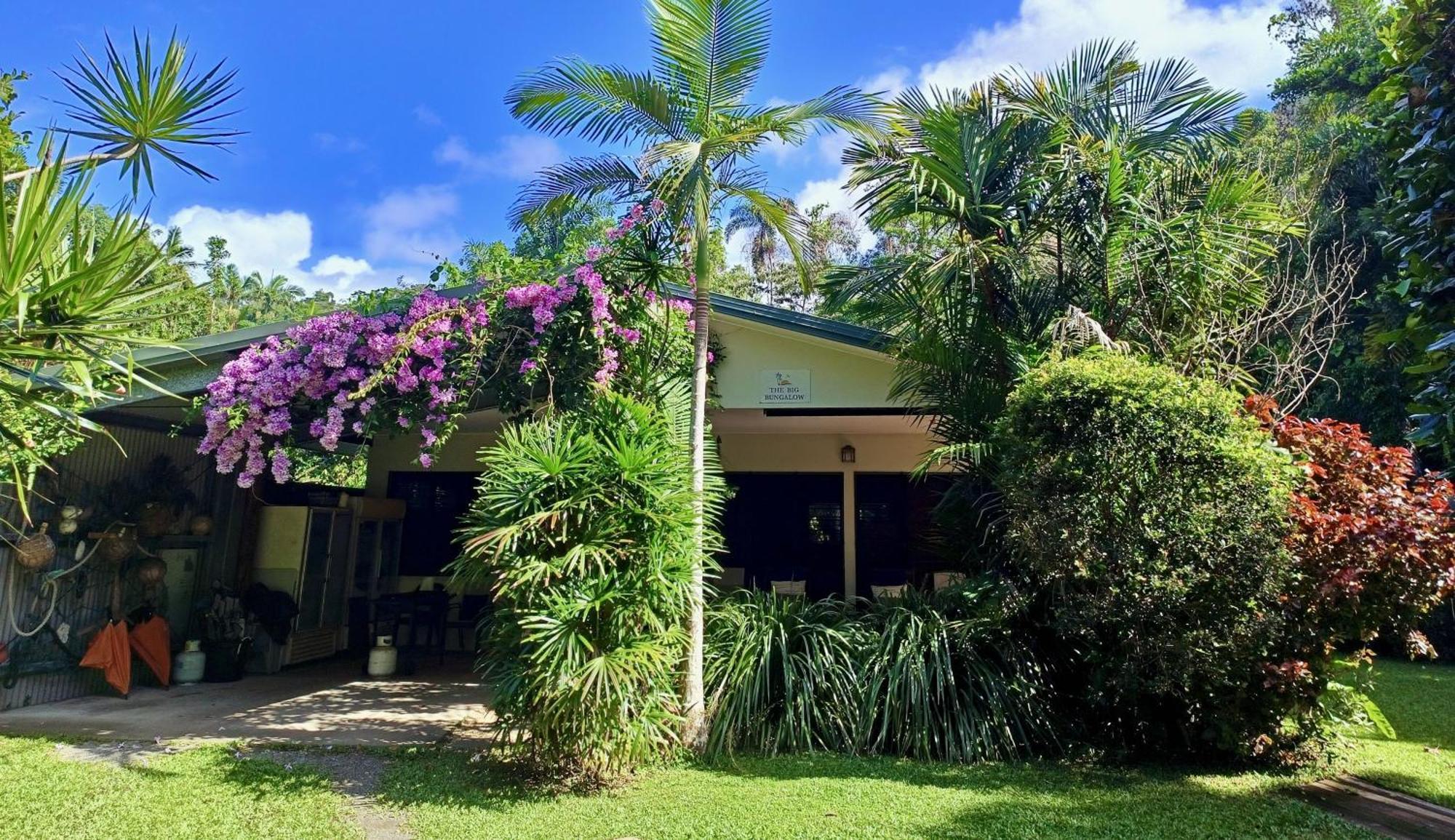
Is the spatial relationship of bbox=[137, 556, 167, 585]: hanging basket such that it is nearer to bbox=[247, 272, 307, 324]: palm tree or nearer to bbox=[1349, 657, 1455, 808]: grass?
bbox=[1349, 657, 1455, 808]: grass

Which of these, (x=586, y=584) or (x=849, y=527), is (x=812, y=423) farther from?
(x=586, y=584)

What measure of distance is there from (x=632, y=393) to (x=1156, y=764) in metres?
4.93

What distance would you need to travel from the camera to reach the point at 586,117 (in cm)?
638

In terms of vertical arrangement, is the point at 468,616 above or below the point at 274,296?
below

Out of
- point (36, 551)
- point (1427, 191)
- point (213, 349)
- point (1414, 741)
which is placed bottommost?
point (1414, 741)

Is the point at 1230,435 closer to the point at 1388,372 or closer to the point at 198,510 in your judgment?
the point at 1388,372

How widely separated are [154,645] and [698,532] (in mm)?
6496

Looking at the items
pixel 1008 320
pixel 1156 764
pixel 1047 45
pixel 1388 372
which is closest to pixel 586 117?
pixel 1008 320

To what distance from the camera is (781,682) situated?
633 cm

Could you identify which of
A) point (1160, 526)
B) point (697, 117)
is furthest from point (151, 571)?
point (1160, 526)

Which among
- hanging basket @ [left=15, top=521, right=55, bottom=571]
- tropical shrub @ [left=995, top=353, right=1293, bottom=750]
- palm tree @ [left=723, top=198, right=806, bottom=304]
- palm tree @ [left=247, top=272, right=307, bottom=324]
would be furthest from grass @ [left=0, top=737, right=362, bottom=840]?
palm tree @ [left=247, top=272, right=307, bottom=324]

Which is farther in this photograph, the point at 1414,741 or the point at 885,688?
the point at 1414,741

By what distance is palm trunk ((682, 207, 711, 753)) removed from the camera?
5.91m

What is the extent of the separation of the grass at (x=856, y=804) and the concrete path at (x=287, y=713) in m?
1.12
